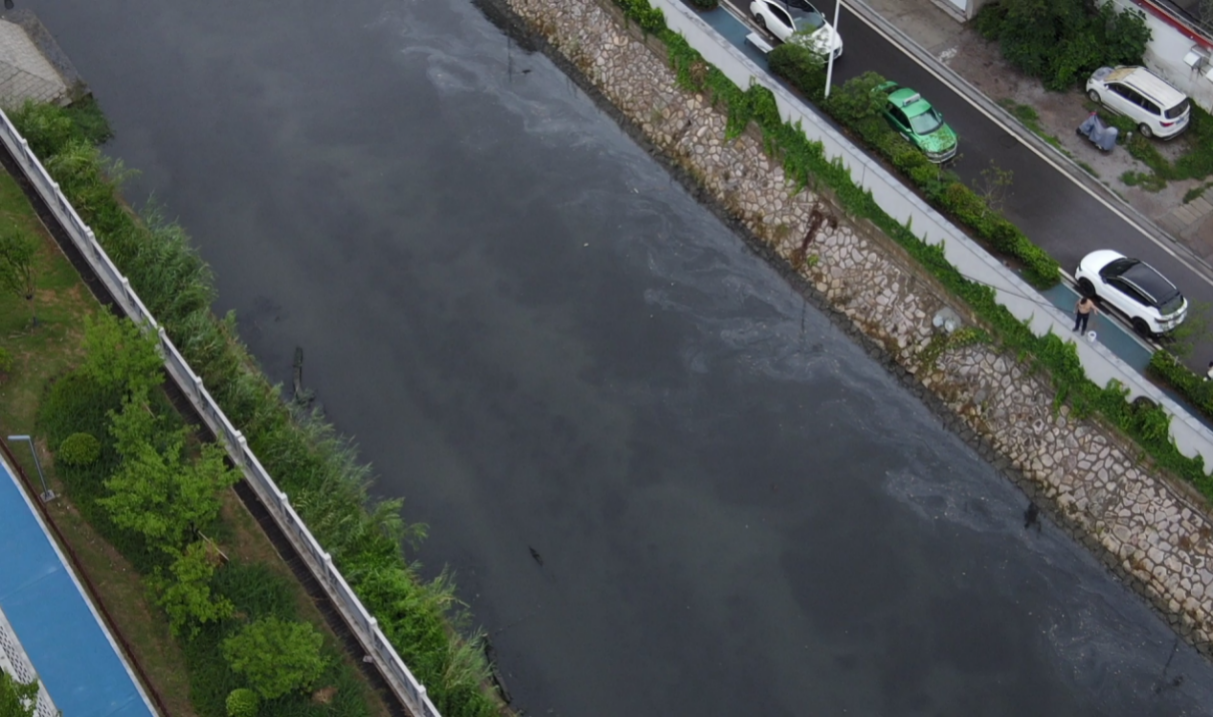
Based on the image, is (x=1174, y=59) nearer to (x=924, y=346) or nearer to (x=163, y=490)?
(x=924, y=346)

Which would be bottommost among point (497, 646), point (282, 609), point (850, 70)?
point (497, 646)

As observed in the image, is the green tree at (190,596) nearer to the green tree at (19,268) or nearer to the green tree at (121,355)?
the green tree at (121,355)

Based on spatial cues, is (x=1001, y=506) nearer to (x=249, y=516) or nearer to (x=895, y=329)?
(x=895, y=329)

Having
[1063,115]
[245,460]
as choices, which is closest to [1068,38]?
[1063,115]

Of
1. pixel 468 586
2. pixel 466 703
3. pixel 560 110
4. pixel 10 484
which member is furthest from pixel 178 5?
pixel 466 703

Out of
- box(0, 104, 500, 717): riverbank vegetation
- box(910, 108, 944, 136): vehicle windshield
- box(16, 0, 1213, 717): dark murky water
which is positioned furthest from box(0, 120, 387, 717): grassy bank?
box(910, 108, 944, 136): vehicle windshield
